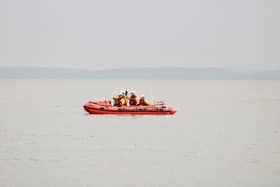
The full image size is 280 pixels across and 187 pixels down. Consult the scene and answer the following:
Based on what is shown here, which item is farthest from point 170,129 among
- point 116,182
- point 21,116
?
point 116,182

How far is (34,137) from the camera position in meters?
28.4

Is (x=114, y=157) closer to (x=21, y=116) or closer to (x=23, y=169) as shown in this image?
(x=23, y=169)

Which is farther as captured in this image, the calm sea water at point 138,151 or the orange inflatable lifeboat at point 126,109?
the orange inflatable lifeboat at point 126,109

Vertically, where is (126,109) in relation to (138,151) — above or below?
above

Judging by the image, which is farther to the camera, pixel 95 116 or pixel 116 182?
pixel 95 116

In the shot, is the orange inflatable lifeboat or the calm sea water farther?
the orange inflatable lifeboat

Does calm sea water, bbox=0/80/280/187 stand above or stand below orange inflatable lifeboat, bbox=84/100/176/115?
below

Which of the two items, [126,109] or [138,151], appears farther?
[126,109]

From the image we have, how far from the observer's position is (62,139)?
27547 mm

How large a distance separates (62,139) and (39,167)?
7.51 meters

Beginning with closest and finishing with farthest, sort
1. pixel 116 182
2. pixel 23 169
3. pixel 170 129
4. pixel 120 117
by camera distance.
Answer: pixel 116 182 < pixel 23 169 < pixel 170 129 < pixel 120 117

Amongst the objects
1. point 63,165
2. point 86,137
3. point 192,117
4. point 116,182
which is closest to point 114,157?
point 63,165

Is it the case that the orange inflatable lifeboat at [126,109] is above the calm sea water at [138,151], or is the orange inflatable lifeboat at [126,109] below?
above

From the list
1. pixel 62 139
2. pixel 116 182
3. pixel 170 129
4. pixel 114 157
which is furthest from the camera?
pixel 170 129
